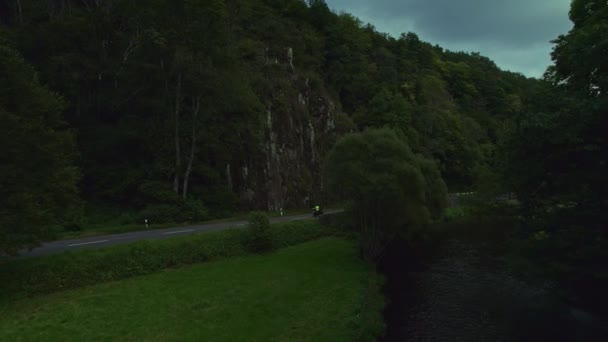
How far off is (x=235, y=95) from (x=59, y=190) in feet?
89.1

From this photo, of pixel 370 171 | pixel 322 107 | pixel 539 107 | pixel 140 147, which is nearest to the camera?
pixel 539 107

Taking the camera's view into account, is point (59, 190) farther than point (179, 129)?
No

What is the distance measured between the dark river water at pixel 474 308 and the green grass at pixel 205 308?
3.01 meters

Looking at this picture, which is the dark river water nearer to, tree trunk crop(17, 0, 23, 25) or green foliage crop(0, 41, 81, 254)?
green foliage crop(0, 41, 81, 254)

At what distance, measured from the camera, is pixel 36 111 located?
64.8ft

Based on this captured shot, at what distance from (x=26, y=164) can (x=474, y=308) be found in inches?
1035

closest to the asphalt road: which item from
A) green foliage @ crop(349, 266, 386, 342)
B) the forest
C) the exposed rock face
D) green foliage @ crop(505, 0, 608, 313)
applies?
the forest

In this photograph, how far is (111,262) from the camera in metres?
23.2

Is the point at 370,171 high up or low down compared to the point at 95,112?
down

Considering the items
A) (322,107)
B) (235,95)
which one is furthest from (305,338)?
(322,107)

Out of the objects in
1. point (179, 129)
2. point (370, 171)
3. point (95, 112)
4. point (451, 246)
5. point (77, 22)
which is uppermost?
point (77, 22)

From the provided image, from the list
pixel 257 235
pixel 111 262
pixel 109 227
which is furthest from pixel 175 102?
pixel 111 262

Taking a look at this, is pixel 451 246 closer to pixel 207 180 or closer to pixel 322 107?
pixel 207 180

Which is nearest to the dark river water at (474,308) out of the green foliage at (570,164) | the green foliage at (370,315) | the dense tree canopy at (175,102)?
the green foliage at (370,315)
